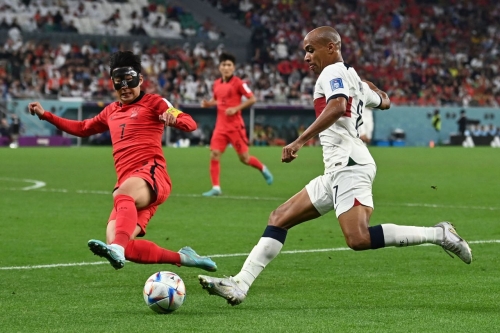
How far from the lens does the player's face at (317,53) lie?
7121 mm

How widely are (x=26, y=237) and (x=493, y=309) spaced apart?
629cm

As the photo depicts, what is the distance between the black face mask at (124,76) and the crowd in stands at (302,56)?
31.4 meters

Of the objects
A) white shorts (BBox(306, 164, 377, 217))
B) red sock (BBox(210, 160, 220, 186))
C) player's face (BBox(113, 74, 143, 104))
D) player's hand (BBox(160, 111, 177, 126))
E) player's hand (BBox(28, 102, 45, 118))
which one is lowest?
red sock (BBox(210, 160, 220, 186))

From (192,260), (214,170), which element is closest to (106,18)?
(214,170)

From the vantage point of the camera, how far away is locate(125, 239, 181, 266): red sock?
7573 mm

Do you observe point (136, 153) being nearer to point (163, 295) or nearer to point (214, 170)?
point (163, 295)

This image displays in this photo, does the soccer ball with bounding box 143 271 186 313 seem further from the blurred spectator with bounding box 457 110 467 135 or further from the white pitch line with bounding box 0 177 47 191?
the blurred spectator with bounding box 457 110 467 135

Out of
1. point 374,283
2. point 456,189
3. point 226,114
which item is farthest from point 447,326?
point 456,189

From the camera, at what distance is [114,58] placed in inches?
316

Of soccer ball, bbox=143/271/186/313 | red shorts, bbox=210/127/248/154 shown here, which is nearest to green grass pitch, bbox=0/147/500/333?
soccer ball, bbox=143/271/186/313

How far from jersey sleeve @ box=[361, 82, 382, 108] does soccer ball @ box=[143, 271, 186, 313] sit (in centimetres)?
204

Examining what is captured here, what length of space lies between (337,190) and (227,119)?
1096cm

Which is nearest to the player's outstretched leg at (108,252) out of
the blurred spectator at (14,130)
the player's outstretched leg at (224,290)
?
the player's outstretched leg at (224,290)

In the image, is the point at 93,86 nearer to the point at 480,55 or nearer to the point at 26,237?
the point at 480,55
